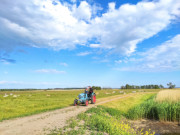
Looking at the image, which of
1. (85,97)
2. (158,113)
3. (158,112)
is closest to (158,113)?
(158,113)

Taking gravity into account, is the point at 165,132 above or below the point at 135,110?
below

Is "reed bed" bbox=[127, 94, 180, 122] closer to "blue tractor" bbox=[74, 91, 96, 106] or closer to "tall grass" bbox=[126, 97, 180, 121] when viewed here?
"tall grass" bbox=[126, 97, 180, 121]

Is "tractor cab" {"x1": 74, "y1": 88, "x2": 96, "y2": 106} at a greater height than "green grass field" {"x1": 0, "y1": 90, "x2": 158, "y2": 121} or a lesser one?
greater

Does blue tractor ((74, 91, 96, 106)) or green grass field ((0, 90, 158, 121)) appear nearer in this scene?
green grass field ((0, 90, 158, 121))

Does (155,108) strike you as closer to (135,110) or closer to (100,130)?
(135,110)

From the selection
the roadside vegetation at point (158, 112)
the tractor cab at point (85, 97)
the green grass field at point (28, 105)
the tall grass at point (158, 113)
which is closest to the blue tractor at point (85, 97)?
the tractor cab at point (85, 97)

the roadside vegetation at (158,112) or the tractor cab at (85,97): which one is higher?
the tractor cab at (85,97)

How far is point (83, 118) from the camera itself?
35.2 feet

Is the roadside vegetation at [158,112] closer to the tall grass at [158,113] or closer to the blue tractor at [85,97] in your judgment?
the tall grass at [158,113]

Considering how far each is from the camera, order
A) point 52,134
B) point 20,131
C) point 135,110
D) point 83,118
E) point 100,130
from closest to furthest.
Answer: point 52,134 < point 20,131 < point 100,130 < point 83,118 < point 135,110

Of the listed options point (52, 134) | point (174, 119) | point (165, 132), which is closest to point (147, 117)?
point (174, 119)

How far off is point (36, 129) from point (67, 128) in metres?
1.76

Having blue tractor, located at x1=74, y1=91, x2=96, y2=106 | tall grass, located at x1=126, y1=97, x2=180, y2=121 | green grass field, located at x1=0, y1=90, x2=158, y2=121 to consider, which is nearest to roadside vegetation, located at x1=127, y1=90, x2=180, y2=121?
tall grass, located at x1=126, y1=97, x2=180, y2=121

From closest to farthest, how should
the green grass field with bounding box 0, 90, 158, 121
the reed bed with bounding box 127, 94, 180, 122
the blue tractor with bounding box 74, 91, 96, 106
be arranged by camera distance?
the reed bed with bounding box 127, 94, 180, 122, the green grass field with bounding box 0, 90, 158, 121, the blue tractor with bounding box 74, 91, 96, 106
